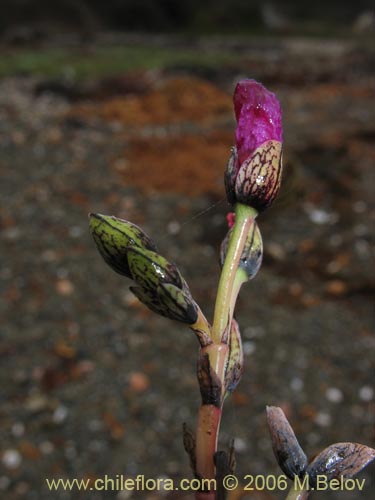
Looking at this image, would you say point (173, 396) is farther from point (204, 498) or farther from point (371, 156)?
point (371, 156)

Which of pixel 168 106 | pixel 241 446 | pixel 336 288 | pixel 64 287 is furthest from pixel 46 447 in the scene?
pixel 168 106

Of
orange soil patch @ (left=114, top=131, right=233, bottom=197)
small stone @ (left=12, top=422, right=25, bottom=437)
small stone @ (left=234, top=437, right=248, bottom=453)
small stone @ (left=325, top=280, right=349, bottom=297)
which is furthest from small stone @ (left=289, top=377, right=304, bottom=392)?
orange soil patch @ (left=114, top=131, right=233, bottom=197)

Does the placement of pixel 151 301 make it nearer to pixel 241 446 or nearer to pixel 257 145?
pixel 257 145

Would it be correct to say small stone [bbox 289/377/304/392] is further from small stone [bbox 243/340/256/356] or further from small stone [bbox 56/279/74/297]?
small stone [bbox 56/279/74/297]

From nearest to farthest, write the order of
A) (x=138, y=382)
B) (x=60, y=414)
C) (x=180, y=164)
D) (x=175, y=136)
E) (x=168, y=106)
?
(x=60, y=414) → (x=138, y=382) → (x=180, y=164) → (x=175, y=136) → (x=168, y=106)

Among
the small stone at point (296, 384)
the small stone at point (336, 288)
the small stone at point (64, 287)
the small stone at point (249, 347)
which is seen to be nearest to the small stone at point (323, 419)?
the small stone at point (296, 384)

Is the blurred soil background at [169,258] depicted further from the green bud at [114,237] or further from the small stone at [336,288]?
the green bud at [114,237]
